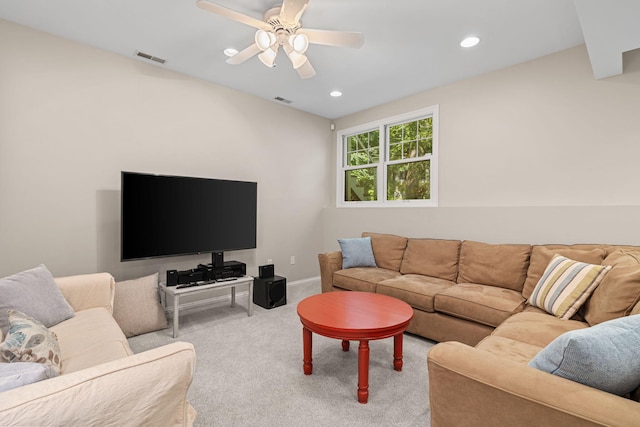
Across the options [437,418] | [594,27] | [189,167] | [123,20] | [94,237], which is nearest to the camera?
[437,418]

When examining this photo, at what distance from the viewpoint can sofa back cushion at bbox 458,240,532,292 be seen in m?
2.80

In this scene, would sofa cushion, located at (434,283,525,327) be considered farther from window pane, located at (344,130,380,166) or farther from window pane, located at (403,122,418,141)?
window pane, located at (344,130,380,166)

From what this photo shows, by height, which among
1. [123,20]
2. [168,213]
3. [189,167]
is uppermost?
[123,20]

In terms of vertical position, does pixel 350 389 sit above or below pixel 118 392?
below

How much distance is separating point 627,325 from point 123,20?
12.4ft

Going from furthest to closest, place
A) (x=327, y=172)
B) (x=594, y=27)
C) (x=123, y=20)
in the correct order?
(x=327, y=172) → (x=123, y=20) → (x=594, y=27)

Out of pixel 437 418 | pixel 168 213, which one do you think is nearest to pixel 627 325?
pixel 437 418

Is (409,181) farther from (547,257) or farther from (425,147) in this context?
(547,257)

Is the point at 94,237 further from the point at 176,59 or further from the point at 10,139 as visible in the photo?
the point at 176,59

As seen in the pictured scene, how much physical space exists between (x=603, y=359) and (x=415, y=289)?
1.94m

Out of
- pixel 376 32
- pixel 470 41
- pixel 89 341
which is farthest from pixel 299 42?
pixel 89 341

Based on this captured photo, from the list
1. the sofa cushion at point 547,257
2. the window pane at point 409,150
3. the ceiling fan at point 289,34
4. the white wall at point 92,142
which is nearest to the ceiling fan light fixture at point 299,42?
the ceiling fan at point 289,34

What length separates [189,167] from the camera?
3682mm

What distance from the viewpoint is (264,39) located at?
2273 millimetres
